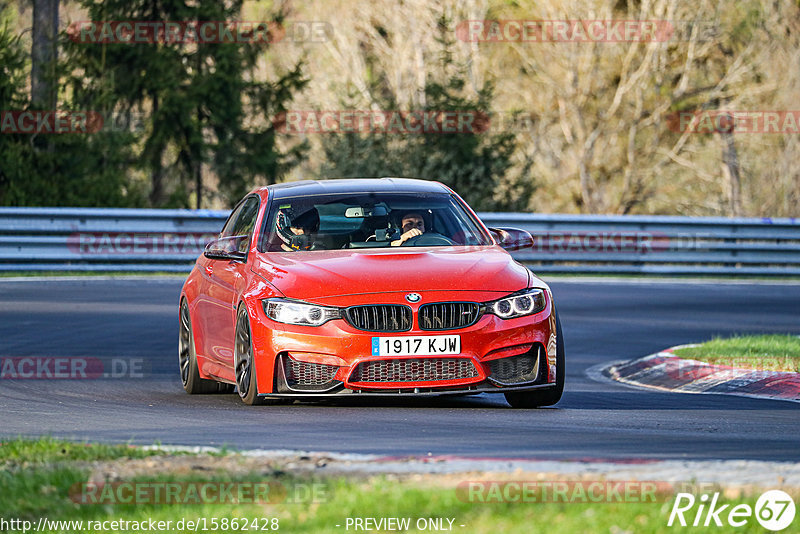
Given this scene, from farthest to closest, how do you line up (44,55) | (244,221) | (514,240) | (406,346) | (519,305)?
(44,55) → (244,221) → (514,240) → (519,305) → (406,346)

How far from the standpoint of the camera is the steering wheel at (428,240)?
10.6 m

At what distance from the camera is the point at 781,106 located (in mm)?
38594

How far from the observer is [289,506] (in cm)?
560

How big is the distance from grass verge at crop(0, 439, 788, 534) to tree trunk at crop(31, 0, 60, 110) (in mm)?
23950

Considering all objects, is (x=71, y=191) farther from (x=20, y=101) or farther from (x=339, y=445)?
(x=339, y=445)

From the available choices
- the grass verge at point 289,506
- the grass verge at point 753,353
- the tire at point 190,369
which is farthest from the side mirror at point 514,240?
the grass verge at point 289,506

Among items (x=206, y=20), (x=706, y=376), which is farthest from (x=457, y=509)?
(x=206, y=20)

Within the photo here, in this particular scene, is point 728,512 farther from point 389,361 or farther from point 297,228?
point 297,228

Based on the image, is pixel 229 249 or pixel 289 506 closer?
pixel 289 506

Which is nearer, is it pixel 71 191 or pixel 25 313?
pixel 25 313

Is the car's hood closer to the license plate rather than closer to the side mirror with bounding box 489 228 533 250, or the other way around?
the license plate

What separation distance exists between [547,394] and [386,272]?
4.65 feet

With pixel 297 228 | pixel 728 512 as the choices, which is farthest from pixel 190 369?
pixel 728 512

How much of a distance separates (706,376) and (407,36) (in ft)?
100
